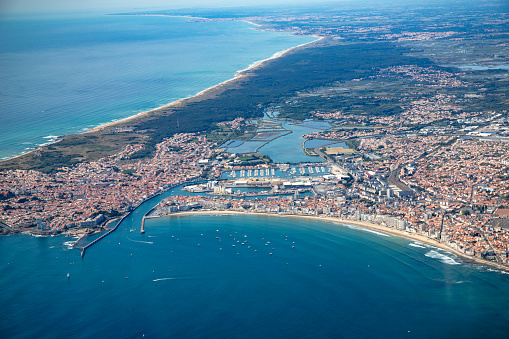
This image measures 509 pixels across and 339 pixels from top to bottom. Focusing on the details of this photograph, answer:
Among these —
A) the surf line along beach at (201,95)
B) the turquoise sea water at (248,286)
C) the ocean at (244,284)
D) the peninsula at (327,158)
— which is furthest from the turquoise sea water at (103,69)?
the turquoise sea water at (248,286)

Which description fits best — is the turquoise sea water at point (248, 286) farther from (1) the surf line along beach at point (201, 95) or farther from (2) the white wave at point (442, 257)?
(1) the surf line along beach at point (201, 95)

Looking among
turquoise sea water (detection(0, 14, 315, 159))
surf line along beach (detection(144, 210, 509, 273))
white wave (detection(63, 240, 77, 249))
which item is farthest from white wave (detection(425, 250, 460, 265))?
turquoise sea water (detection(0, 14, 315, 159))

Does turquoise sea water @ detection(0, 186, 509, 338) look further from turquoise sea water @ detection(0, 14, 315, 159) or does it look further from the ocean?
turquoise sea water @ detection(0, 14, 315, 159)

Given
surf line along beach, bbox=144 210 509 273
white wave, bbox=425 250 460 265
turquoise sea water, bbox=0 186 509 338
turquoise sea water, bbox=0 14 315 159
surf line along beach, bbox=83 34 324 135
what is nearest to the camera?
turquoise sea water, bbox=0 186 509 338

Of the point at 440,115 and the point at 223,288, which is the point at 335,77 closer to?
the point at 440,115

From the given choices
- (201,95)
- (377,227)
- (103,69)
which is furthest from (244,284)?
(103,69)
